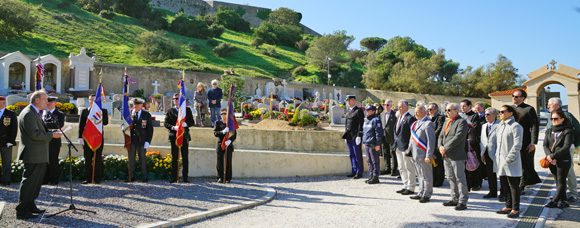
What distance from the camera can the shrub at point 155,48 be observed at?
42.6m

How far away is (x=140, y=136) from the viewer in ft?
26.0

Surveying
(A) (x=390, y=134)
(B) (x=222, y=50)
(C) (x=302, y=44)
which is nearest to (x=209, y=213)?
(A) (x=390, y=134)

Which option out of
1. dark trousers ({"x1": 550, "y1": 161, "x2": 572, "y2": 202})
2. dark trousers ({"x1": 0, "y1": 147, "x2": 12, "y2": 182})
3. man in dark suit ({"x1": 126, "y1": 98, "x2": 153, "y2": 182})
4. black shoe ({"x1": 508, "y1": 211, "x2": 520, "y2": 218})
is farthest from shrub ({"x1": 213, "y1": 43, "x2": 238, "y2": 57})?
black shoe ({"x1": 508, "y1": 211, "x2": 520, "y2": 218})

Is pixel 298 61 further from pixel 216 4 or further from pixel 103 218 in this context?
pixel 103 218

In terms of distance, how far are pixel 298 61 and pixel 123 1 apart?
30676 millimetres

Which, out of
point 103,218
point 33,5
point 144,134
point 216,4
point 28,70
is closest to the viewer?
point 103,218

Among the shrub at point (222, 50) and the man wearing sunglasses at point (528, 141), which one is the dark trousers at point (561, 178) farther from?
the shrub at point (222, 50)

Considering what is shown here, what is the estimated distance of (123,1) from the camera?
62250mm

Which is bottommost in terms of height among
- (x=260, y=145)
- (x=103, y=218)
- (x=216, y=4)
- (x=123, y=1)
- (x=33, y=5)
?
(x=103, y=218)

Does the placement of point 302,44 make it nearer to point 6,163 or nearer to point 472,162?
point 6,163

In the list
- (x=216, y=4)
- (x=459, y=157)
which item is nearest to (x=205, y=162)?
(x=459, y=157)

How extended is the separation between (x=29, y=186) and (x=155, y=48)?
41.5 m

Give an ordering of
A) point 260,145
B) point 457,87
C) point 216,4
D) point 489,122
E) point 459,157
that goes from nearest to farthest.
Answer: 1. point 459,157
2. point 489,122
3. point 260,145
4. point 457,87
5. point 216,4

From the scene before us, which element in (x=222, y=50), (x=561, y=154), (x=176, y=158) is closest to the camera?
(x=561, y=154)
